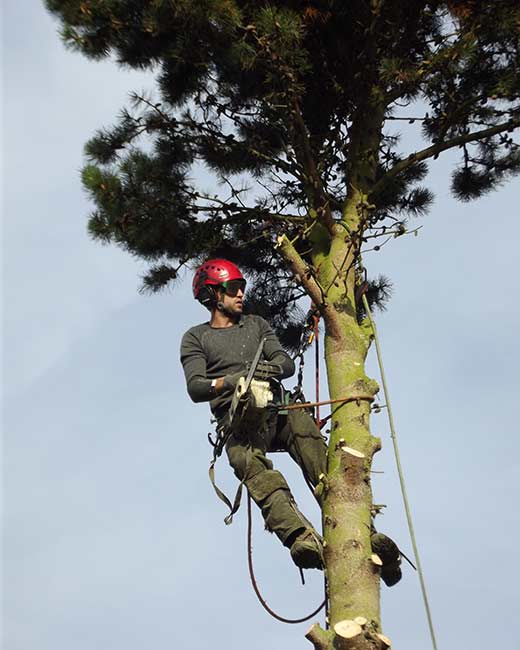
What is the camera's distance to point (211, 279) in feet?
23.6

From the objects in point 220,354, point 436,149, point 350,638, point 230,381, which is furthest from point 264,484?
point 436,149

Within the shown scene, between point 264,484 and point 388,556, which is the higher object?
point 264,484

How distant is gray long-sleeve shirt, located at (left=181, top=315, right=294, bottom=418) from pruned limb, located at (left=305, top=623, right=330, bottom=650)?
1.71m

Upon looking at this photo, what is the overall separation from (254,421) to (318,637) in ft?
4.95

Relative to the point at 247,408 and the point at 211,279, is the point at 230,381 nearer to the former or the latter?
the point at 247,408

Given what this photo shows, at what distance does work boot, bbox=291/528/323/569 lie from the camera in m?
5.95

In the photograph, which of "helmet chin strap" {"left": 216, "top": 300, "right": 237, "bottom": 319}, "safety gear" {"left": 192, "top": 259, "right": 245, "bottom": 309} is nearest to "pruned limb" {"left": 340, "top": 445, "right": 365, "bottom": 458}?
"helmet chin strap" {"left": 216, "top": 300, "right": 237, "bottom": 319}

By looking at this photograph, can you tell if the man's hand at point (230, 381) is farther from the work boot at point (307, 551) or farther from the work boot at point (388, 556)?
the work boot at point (388, 556)

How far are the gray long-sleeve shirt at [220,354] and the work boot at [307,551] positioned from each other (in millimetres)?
1097

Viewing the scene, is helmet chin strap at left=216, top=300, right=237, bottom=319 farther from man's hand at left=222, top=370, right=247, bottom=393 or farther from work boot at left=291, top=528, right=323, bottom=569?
work boot at left=291, top=528, right=323, bottom=569

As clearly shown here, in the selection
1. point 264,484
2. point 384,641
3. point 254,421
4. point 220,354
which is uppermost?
point 220,354

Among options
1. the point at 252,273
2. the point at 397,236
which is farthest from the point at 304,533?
the point at 252,273

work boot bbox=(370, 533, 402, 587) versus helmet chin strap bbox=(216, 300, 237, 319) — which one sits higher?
helmet chin strap bbox=(216, 300, 237, 319)

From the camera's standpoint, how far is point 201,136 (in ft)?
26.7
